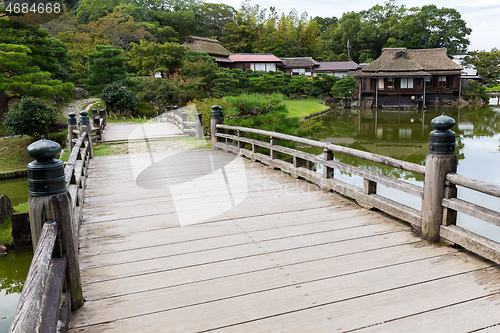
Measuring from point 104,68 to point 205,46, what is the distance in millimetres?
18339

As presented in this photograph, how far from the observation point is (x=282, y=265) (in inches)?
110

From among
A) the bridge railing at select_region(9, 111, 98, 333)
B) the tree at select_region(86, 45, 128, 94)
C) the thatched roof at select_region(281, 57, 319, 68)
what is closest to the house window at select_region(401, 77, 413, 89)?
the thatched roof at select_region(281, 57, 319, 68)

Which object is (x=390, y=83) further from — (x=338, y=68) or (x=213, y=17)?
(x=213, y=17)

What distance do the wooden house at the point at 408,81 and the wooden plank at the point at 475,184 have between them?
123 ft

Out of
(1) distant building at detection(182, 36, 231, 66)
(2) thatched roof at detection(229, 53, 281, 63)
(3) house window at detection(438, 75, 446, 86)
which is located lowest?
(3) house window at detection(438, 75, 446, 86)

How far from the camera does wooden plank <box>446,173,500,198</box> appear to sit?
262cm

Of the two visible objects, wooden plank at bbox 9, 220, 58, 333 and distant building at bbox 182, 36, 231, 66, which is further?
distant building at bbox 182, 36, 231, 66

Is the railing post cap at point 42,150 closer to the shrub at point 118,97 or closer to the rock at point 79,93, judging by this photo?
the shrub at point 118,97

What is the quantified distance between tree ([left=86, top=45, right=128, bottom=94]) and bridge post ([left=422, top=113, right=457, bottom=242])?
2706 cm

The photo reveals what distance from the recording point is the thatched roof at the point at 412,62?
38156 mm

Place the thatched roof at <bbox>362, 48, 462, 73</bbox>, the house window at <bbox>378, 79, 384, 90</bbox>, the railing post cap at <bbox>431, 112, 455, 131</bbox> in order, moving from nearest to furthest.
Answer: the railing post cap at <bbox>431, 112, 455, 131</bbox> < the thatched roof at <bbox>362, 48, 462, 73</bbox> < the house window at <bbox>378, 79, 384, 90</bbox>

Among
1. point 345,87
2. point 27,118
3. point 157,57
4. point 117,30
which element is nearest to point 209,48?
point 117,30

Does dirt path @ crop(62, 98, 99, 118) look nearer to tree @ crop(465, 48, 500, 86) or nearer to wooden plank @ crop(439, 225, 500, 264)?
wooden plank @ crop(439, 225, 500, 264)

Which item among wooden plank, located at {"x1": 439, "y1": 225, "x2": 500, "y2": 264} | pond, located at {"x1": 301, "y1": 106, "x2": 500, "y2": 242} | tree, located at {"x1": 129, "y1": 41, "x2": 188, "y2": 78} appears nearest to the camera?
wooden plank, located at {"x1": 439, "y1": 225, "x2": 500, "y2": 264}
